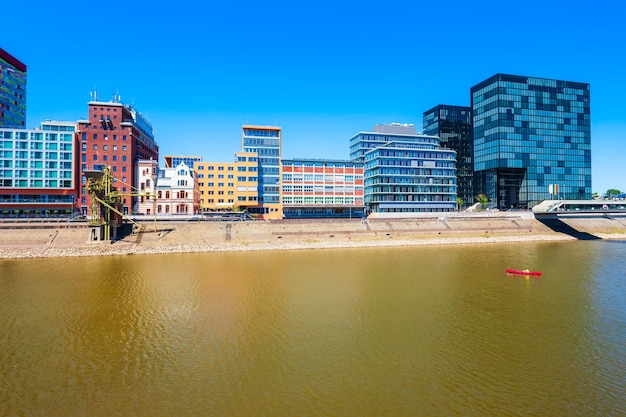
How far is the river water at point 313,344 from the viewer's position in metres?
20.4

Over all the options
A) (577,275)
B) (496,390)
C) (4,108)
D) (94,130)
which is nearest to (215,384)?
(496,390)

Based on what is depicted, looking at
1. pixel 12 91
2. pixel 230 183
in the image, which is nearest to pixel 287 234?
pixel 230 183

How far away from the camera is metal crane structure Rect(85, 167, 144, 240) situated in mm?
82062

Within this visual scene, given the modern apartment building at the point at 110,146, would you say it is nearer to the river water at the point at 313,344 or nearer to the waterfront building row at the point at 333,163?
the waterfront building row at the point at 333,163

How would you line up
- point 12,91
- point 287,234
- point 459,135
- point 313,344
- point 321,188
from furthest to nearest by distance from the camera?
point 459,135, point 12,91, point 321,188, point 287,234, point 313,344

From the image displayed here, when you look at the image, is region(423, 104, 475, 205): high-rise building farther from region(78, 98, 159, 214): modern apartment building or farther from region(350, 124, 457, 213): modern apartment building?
region(78, 98, 159, 214): modern apartment building

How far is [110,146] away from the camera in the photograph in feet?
356

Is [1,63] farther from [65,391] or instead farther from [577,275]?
[577,275]

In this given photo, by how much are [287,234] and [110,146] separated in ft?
210

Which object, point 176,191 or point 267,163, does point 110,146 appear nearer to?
point 176,191

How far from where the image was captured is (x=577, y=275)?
176 ft

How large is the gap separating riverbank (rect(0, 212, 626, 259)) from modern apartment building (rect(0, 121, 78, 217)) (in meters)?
26.6

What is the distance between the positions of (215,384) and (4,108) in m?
179

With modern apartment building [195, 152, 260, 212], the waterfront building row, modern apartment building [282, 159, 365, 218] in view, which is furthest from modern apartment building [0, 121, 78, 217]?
modern apartment building [282, 159, 365, 218]
